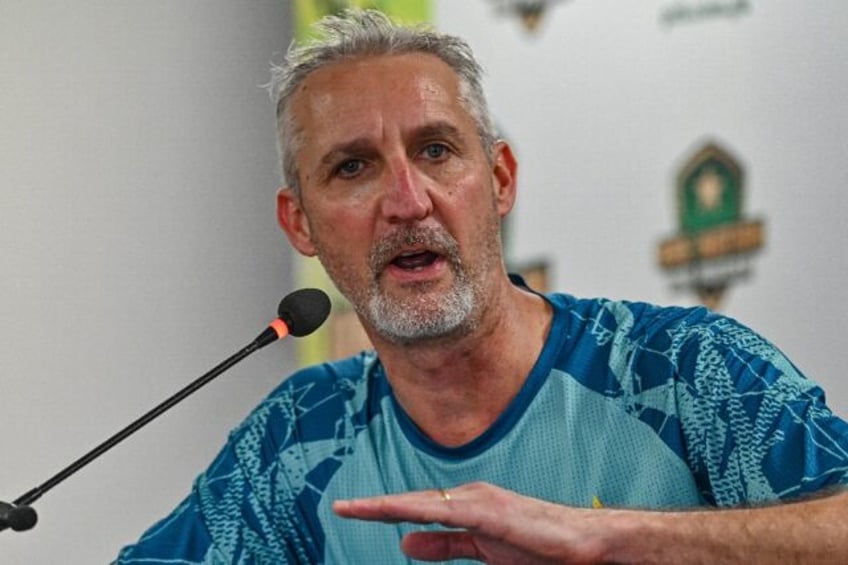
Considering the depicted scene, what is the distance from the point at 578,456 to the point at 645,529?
1.23ft

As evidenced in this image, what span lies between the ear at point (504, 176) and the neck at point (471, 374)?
5.4 inches

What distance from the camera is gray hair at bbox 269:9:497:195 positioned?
1859mm

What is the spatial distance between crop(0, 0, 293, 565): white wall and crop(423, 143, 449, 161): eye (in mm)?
859

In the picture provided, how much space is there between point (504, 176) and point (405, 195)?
23 cm

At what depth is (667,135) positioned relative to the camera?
2.90 meters

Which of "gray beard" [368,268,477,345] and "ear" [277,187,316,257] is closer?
"gray beard" [368,268,477,345]

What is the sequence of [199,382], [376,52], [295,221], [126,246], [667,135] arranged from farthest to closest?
[667,135], [126,246], [295,221], [376,52], [199,382]

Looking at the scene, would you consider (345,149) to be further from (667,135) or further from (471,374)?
(667,135)

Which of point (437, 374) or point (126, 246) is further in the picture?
point (126, 246)

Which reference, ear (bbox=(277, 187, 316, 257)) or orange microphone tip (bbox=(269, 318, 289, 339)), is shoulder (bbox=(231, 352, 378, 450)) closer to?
ear (bbox=(277, 187, 316, 257))

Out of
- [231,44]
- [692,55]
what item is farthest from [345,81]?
[692,55]

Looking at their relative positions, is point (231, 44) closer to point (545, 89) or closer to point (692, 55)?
point (545, 89)

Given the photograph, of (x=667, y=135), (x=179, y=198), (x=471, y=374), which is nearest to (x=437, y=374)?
(x=471, y=374)

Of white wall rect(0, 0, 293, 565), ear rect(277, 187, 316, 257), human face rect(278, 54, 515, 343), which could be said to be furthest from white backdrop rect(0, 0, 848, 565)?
human face rect(278, 54, 515, 343)
